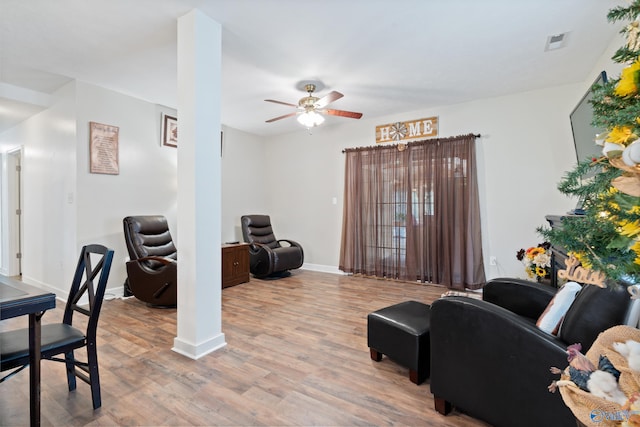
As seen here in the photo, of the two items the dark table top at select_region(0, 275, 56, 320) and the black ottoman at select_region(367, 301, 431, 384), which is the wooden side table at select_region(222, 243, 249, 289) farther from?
the dark table top at select_region(0, 275, 56, 320)

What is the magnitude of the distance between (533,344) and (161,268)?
344 cm

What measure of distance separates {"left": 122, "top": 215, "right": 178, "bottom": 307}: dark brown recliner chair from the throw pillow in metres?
3.19

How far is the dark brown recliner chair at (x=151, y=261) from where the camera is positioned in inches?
126

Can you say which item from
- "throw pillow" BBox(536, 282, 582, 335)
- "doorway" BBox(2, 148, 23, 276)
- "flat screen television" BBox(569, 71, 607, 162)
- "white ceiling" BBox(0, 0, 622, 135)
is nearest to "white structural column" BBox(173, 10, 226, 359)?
"white ceiling" BBox(0, 0, 622, 135)

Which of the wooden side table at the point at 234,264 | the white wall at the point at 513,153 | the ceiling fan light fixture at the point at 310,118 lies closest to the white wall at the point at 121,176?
the wooden side table at the point at 234,264

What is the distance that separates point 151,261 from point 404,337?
3054 mm

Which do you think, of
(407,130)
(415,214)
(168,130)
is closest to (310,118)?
(407,130)

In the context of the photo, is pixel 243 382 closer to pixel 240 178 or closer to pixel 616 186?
pixel 616 186

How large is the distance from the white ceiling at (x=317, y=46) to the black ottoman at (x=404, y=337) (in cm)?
231

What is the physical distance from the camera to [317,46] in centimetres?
268

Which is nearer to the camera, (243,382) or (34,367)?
(34,367)

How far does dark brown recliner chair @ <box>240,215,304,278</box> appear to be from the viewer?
462cm

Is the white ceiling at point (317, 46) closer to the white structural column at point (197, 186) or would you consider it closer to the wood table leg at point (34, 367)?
the white structural column at point (197, 186)

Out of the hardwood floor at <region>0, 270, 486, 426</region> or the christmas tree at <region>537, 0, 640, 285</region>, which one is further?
the hardwood floor at <region>0, 270, 486, 426</region>
